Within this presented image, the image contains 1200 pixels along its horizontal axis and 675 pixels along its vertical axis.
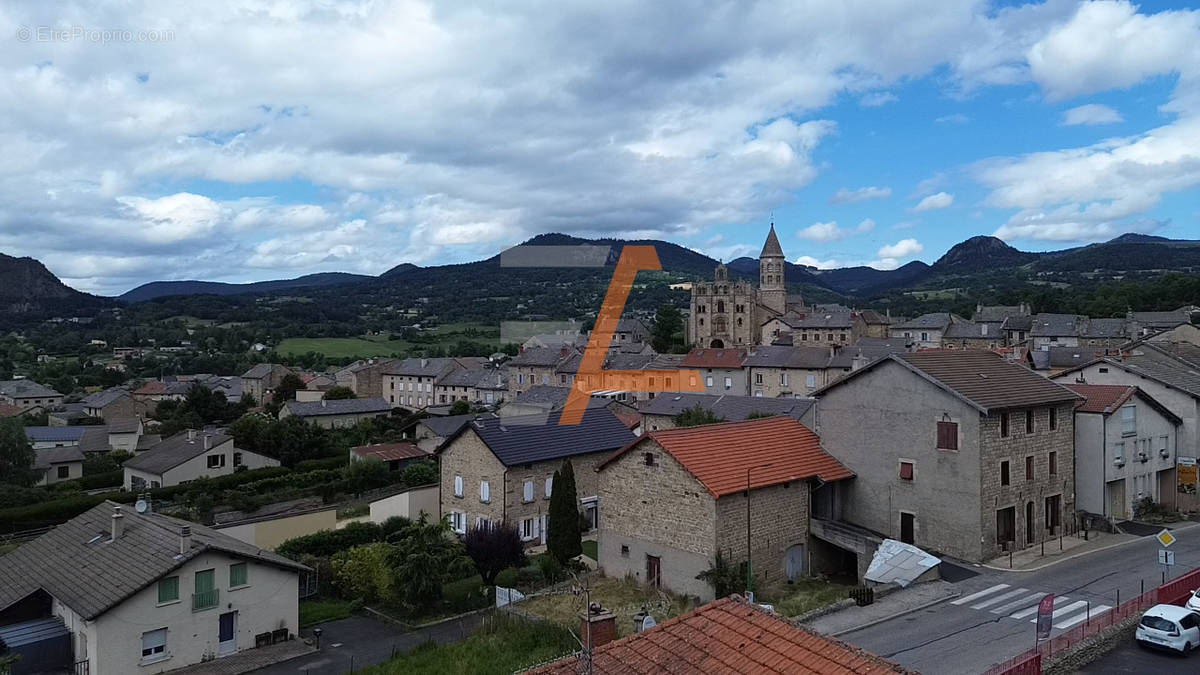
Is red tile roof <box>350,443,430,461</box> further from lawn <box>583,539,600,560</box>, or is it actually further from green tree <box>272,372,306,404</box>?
green tree <box>272,372,306,404</box>

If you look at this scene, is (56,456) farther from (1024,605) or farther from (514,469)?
(1024,605)

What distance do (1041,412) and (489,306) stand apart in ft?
453

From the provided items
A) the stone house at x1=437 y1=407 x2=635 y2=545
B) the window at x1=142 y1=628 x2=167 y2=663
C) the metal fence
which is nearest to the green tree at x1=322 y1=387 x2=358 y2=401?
the stone house at x1=437 y1=407 x2=635 y2=545

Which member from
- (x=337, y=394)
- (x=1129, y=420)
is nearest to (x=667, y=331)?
(x=337, y=394)

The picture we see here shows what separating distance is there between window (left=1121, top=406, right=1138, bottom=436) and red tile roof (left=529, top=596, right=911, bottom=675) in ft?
79.9

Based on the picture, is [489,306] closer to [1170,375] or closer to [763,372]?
[763,372]

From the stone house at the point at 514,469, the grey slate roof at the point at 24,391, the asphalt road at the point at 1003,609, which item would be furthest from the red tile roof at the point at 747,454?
the grey slate roof at the point at 24,391

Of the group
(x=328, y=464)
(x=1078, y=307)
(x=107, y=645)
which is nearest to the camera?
(x=107, y=645)

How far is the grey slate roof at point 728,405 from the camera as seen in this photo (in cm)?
4881

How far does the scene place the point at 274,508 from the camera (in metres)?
43.2

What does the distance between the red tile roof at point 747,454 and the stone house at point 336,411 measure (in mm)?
50946

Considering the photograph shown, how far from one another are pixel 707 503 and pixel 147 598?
51.7 feet

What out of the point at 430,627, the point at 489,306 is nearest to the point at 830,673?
the point at 430,627

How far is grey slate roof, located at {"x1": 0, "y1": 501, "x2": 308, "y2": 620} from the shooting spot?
20.9m
